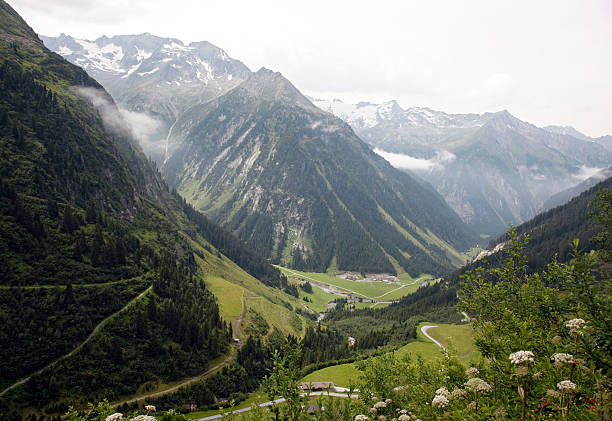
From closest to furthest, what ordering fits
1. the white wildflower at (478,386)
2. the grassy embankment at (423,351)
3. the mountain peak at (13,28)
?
the white wildflower at (478,386)
the grassy embankment at (423,351)
the mountain peak at (13,28)

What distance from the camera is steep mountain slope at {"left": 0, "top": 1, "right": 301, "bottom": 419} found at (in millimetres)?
62625

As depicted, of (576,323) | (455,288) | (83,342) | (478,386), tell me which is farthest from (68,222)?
(455,288)

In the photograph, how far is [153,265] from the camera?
4210 inches

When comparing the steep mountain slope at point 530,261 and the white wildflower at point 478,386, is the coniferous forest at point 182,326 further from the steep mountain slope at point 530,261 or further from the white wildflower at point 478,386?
the steep mountain slope at point 530,261

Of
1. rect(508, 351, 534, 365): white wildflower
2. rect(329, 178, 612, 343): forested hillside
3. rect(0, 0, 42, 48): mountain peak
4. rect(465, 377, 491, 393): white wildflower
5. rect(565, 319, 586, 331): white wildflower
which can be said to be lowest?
rect(329, 178, 612, 343): forested hillside

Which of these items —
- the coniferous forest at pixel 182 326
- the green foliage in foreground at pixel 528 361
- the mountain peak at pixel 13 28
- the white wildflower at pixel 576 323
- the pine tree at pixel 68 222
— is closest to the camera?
the green foliage in foreground at pixel 528 361

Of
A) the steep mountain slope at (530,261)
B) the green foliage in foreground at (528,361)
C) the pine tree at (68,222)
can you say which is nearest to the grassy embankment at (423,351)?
the steep mountain slope at (530,261)

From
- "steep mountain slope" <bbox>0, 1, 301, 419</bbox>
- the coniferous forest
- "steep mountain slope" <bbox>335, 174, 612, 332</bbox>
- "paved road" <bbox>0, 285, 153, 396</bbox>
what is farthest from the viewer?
"steep mountain slope" <bbox>335, 174, 612, 332</bbox>

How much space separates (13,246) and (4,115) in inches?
1981

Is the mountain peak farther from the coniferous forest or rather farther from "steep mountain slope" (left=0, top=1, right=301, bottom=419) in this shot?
"steep mountain slope" (left=0, top=1, right=301, bottom=419)

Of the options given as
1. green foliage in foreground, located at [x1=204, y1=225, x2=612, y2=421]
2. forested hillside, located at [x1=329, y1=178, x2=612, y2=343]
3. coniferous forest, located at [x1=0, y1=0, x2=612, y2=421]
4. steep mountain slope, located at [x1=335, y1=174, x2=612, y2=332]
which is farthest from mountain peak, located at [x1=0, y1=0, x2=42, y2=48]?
steep mountain slope, located at [x1=335, y1=174, x2=612, y2=332]

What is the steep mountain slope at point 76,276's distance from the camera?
62625 millimetres

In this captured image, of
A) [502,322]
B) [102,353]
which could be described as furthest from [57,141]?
[502,322]

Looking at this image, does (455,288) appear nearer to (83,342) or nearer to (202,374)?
(202,374)
